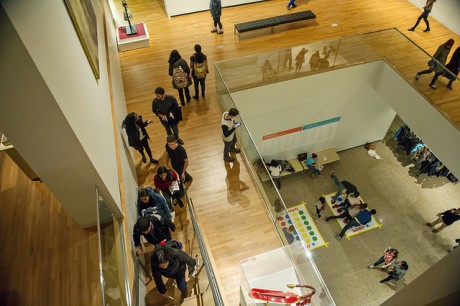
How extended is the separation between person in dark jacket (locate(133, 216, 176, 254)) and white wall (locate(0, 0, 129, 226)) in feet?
1.22

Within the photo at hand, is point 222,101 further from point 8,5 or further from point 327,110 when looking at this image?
point 8,5

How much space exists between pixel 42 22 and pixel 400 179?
455 inches

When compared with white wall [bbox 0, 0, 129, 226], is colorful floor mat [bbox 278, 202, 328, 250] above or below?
below

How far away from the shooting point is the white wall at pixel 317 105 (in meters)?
8.54

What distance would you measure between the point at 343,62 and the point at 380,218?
5.19 meters

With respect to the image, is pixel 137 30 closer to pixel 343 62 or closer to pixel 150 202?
pixel 343 62

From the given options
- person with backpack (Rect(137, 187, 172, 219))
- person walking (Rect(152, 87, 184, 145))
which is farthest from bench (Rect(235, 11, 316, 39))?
person with backpack (Rect(137, 187, 172, 219))

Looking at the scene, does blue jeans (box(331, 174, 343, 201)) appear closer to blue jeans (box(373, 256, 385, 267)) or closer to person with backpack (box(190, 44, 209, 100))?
blue jeans (box(373, 256, 385, 267))

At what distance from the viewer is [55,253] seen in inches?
161

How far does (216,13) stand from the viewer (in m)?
9.06

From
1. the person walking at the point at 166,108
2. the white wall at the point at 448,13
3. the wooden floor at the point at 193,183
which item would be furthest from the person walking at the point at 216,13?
the white wall at the point at 448,13

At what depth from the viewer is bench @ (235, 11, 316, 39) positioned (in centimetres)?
921

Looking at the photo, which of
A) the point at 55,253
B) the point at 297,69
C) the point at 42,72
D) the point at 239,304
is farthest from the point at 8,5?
the point at 297,69

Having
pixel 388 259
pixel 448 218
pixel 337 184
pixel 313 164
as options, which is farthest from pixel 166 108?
pixel 448 218
